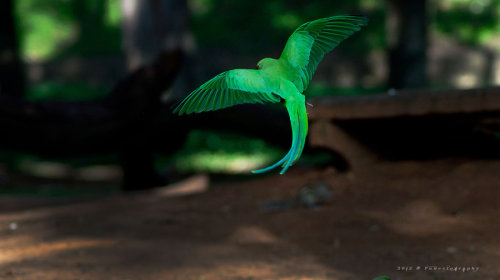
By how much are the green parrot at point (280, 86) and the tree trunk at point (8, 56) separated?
8.56 meters

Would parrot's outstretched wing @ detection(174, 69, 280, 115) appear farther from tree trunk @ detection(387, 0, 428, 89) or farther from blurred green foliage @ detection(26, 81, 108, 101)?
blurred green foliage @ detection(26, 81, 108, 101)

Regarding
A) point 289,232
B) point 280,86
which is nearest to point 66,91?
point 289,232

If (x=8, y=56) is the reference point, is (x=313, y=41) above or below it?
below

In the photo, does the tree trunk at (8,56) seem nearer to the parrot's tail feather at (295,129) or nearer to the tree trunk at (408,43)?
the tree trunk at (408,43)

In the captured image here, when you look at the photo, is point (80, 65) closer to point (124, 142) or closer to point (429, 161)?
point (124, 142)

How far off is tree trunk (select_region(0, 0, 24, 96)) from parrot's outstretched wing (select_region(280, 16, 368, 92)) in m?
8.54

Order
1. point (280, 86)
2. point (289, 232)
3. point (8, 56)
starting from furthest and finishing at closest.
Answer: point (8, 56) → point (289, 232) → point (280, 86)

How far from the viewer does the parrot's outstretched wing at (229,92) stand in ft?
5.70

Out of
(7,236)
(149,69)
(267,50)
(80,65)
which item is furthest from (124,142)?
(80,65)

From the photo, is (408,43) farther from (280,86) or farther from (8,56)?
(280,86)

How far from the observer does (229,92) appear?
1.87m

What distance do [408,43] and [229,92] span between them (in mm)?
8152

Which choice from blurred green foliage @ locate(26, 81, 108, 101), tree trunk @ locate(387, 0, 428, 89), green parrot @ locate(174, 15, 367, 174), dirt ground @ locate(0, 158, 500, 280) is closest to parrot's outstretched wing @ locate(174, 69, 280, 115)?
green parrot @ locate(174, 15, 367, 174)

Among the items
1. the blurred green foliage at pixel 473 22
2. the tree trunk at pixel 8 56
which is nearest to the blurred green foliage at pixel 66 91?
the tree trunk at pixel 8 56
